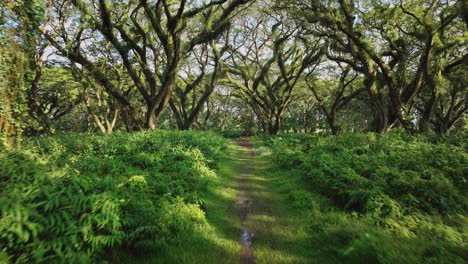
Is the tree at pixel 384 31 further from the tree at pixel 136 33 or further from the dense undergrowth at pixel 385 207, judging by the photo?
the dense undergrowth at pixel 385 207

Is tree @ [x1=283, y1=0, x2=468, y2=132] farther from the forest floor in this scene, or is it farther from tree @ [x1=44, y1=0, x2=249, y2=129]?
the forest floor

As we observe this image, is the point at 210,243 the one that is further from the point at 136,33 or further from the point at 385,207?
the point at 136,33

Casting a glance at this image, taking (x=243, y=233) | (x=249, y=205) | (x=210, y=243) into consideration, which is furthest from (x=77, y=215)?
(x=249, y=205)

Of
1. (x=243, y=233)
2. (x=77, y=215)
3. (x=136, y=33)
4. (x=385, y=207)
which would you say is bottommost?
(x=243, y=233)

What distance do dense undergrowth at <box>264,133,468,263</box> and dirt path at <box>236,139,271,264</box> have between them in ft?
2.29

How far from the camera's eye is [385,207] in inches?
215

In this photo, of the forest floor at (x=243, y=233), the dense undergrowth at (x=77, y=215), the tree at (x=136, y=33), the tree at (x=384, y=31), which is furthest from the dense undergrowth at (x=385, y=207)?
the tree at (x=136, y=33)

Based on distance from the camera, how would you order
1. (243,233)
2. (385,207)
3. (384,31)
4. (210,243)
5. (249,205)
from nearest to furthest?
1. (210,243)
2. (243,233)
3. (385,207)
4. (249,205)
5. (384,31)

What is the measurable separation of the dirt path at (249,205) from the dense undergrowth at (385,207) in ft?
2.29

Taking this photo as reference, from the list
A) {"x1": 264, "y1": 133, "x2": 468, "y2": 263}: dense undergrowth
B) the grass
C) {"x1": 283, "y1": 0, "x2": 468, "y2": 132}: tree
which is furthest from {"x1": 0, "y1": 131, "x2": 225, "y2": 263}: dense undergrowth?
{"x1": 283, "y1": 0, "x2": 468, "y2": 132}: tree

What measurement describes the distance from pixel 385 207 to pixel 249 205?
3.14m

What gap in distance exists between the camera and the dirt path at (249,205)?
4645 millimetres

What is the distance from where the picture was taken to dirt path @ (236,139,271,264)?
15.2ft

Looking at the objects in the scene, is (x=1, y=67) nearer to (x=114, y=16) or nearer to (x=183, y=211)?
(x=183, y=211)
